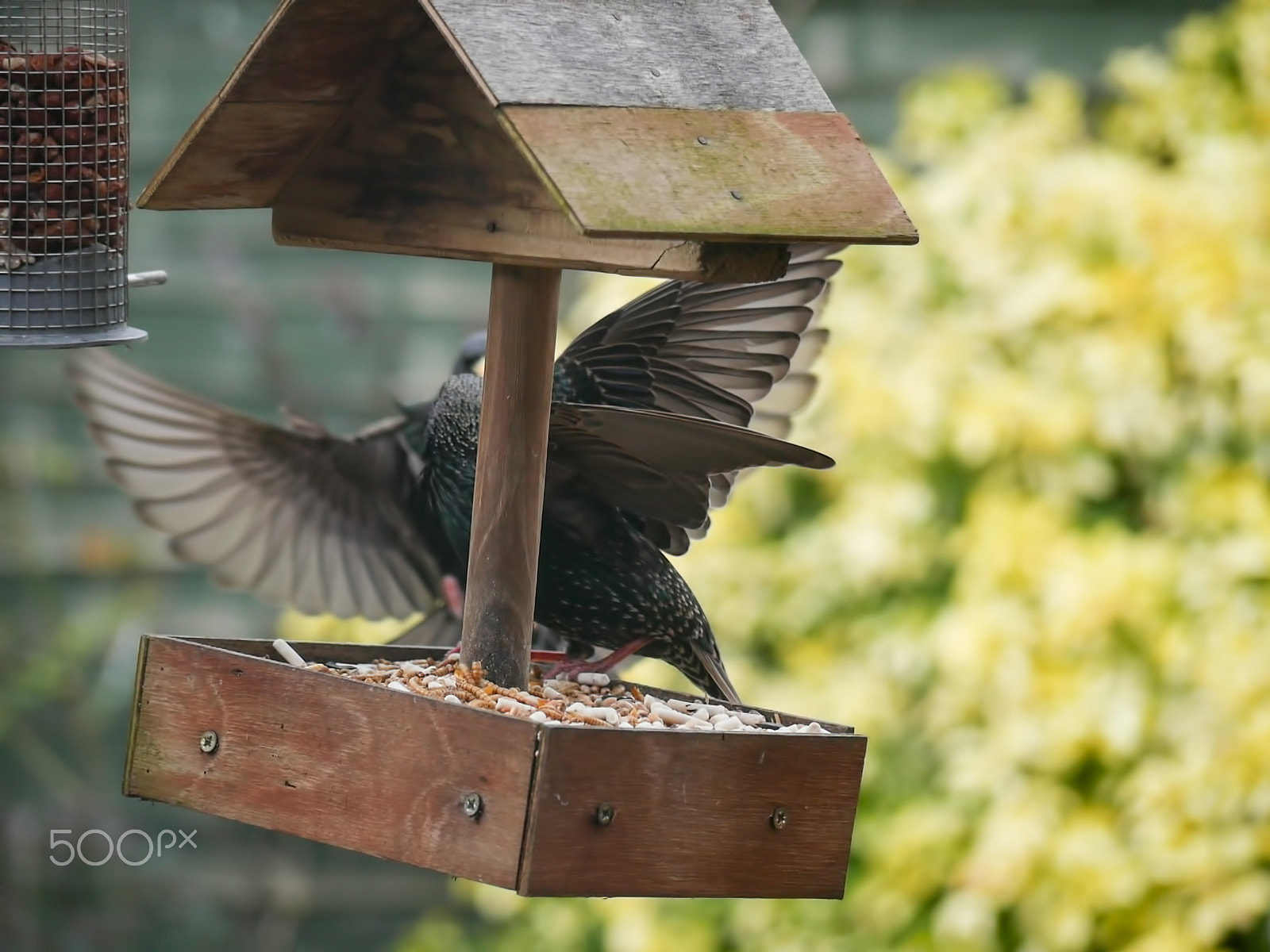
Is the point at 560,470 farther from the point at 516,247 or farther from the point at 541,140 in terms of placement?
the point at 541,140

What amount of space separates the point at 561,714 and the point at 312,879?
3.21m

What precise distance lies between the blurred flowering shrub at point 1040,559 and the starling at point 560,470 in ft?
2.76

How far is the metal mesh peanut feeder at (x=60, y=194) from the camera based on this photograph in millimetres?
2283

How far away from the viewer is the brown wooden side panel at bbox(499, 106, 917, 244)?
1614 millimetres

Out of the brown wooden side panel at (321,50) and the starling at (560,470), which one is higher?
the brown wooden side panel at (321,50)

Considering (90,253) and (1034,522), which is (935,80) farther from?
(90,253)

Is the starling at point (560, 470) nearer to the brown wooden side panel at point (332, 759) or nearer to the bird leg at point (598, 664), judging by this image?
the bird leg at point (598, 664)

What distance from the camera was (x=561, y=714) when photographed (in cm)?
192

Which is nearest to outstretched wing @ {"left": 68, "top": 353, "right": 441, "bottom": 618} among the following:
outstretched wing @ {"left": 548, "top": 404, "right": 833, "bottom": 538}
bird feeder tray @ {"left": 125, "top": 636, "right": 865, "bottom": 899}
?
outstretched wing @ {"left": 548, "top": 404, "right": 833, "bottom": 538}

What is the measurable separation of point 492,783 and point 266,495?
1757 millimetres

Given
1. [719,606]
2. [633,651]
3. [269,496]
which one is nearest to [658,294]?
[633,651]

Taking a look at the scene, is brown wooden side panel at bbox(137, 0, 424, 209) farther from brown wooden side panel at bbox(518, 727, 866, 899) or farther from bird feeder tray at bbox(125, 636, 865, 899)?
brown wooden side panel at bbox(518, 727, 866, 899)

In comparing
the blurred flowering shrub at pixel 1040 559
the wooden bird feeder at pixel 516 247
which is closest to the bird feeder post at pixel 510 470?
the wooden bird feeder at pixel 516 247

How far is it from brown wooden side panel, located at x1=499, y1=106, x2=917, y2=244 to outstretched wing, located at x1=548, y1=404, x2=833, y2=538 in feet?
0.96
